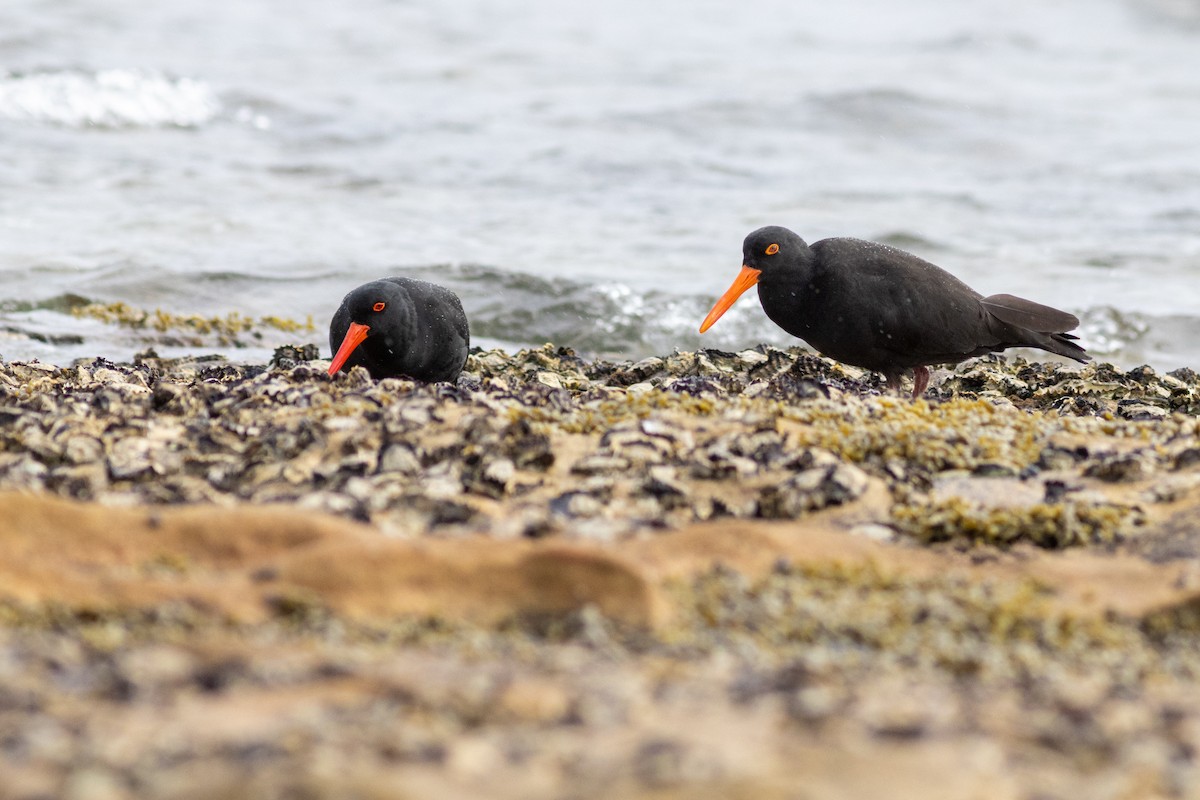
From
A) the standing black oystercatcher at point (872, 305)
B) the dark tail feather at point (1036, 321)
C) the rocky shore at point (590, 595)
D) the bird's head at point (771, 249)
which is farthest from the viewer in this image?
the dark tail feather at point (1036, 321)

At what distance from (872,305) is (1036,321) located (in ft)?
3.66

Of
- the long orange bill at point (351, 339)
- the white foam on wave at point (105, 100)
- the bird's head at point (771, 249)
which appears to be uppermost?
the white foam on wave at point (105, 100)

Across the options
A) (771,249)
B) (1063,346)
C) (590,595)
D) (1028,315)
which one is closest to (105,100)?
(771,249)

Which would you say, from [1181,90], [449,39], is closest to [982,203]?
[1181,90]

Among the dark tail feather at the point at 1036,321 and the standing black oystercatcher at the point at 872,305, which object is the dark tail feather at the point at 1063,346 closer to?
the dark tail feather at the point at 1036,321

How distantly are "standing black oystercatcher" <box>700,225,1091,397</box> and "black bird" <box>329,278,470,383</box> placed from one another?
1.61 metres

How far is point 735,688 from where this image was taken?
2787 mm

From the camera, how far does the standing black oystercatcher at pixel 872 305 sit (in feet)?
22.3

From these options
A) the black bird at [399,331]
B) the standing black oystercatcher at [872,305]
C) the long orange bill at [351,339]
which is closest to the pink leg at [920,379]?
the standing black oystercatcher at [872,305]

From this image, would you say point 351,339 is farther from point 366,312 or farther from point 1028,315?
point 1028,315

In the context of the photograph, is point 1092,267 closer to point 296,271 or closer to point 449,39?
point 296,271

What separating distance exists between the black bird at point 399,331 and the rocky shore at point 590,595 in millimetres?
1312

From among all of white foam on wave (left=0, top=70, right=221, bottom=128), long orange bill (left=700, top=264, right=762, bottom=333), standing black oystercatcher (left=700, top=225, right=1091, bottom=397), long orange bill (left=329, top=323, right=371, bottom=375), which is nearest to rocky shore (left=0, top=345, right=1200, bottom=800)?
standing black oystercatcher (left=700, top=225, right=1091, bottom=397)

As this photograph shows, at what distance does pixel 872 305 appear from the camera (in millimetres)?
6773
